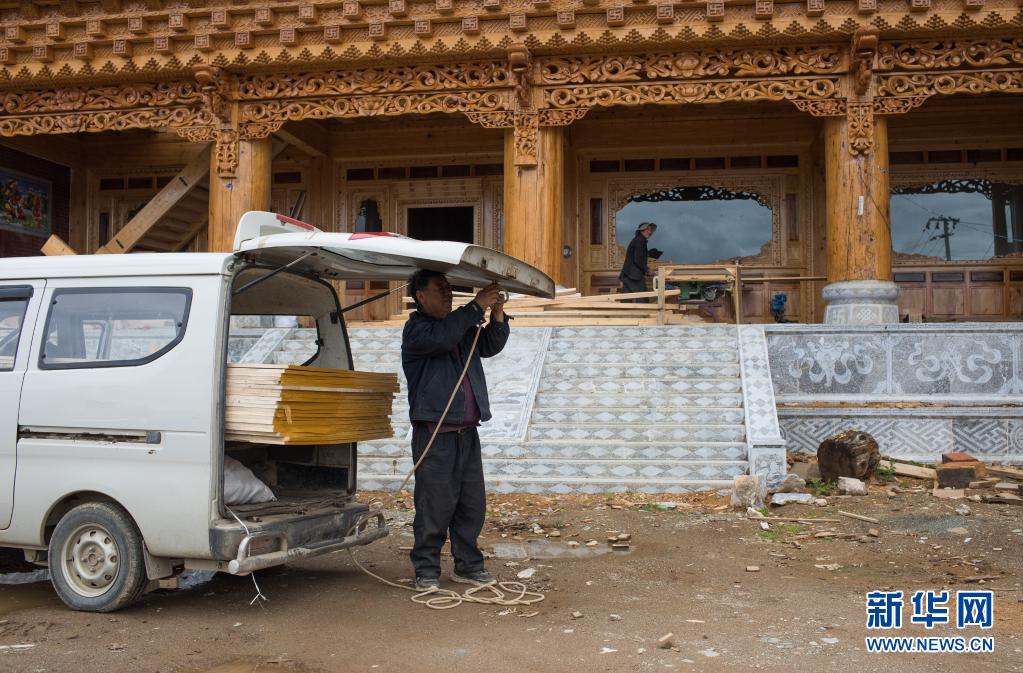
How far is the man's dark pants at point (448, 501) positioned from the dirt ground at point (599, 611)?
7.9 inches

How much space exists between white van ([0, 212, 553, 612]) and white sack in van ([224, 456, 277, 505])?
8 cm

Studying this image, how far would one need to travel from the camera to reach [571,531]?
641 cm

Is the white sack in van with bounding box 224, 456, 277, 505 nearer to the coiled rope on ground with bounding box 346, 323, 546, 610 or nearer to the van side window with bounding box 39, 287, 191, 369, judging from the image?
the coiled rope on ground with bounding box 346, 323, 546, 610

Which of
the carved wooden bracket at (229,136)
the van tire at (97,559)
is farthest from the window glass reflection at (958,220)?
the van tire at (97,559)

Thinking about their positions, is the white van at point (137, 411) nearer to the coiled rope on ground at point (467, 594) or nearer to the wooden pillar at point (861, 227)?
the coiled rope on ground at point (467, 594)

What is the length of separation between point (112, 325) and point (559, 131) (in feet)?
28.6

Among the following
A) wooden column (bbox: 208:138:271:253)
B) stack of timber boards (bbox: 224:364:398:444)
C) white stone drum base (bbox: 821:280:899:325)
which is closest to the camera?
stack of timber boards (bbox: 224:364:398:444)

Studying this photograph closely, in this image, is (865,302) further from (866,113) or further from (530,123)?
(530,123)

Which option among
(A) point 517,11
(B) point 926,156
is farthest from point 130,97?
(B) point 926,156

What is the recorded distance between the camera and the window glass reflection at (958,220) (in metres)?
14.7

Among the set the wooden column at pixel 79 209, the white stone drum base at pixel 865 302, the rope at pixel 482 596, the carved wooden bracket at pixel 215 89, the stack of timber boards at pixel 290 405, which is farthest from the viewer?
the wooden column at pixel 79 209

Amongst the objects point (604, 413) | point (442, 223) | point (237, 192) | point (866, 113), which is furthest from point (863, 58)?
point (237, 192)

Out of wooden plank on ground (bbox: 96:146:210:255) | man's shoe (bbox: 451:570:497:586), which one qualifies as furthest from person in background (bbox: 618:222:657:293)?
man's shoe (bbox: 451:570:497:586)

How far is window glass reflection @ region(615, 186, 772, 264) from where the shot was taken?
50.7ft
